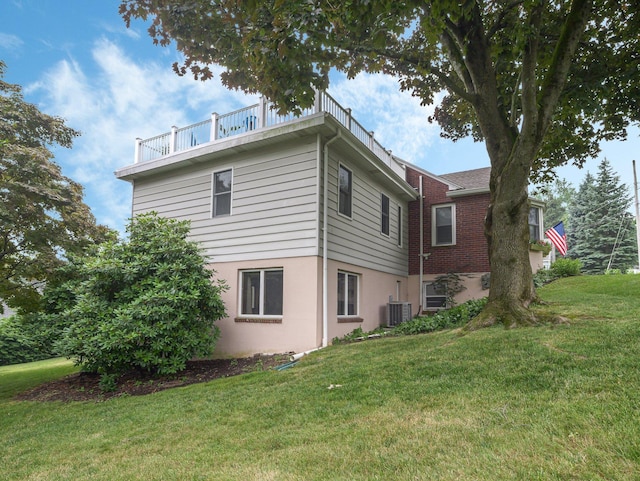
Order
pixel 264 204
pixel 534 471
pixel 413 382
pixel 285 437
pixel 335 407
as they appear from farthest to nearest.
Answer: pixel 264 204
pixel 413 382
pixel 335 407
pixel 285 437
pixel 534 471

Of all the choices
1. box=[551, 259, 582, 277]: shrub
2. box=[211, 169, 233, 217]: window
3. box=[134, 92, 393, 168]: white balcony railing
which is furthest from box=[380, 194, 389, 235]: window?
box=[551, 259, 582, 277]: shrub

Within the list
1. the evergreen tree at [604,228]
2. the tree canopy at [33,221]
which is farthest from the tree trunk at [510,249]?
the evergreen tree at [604,228]

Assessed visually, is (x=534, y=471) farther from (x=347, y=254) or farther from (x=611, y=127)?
(x=611, y=127)

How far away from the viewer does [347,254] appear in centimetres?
984

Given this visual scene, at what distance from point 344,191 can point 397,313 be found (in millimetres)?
4042

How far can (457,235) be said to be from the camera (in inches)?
537

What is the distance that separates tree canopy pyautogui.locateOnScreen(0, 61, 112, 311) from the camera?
7027 mm

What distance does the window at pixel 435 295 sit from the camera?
1345 centimetres

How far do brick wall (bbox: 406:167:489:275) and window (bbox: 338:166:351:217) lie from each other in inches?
190

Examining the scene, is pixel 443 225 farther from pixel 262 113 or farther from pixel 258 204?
pixel 262 113

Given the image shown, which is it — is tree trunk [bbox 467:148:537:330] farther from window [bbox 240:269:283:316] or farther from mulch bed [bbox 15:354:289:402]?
window [bbox 240:269:283:316]

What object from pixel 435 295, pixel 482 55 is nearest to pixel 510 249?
pixel 482 55

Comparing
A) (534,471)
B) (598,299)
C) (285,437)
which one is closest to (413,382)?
(285,437)

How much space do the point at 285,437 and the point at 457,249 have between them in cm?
1122
